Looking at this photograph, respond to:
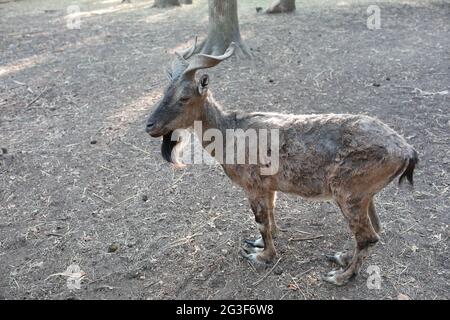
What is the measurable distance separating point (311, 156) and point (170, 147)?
48.6 inches

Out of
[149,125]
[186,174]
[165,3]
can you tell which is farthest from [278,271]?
[165,3]

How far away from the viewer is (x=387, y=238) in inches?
146

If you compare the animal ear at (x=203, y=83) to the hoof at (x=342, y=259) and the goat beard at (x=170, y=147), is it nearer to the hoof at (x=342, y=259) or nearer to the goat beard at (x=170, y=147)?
the goat beard at (x=170, y=147)

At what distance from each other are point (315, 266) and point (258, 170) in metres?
0.97

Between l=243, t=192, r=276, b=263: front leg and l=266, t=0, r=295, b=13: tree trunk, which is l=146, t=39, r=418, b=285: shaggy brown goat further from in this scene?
l=266, t=0, r=295, b=13: tree trunk

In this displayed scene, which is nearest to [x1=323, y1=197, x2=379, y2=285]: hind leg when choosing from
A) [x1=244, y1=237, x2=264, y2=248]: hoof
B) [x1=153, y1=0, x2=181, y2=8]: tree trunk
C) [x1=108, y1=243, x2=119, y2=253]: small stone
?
[x1=244, y1=237, x2=264, y2=248]: hoof

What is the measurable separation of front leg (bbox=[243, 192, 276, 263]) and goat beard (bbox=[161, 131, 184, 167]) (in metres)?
0.77

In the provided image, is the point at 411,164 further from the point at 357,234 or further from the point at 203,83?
the point at 203,83

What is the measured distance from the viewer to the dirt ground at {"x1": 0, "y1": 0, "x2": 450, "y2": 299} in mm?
3430

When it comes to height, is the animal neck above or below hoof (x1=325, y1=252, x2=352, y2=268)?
above

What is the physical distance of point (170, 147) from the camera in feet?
11.8

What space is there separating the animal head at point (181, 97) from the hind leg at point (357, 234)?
1.35m

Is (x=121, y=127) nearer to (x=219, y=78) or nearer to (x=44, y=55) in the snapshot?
(x=219, y=78)

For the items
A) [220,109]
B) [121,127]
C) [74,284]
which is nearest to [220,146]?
[220,109]
